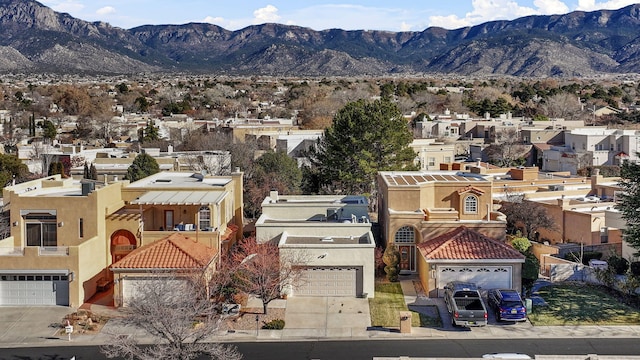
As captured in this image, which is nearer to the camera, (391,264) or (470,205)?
(391,264)

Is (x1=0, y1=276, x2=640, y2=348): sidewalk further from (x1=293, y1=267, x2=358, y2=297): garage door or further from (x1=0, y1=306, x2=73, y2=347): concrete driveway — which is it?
(x1=293, y1=267, x2=358, y2=297): garage door

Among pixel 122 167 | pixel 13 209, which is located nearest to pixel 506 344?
pixel 13 209

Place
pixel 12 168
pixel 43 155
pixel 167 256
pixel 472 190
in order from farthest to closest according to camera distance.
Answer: pixel 43 155 → pixel 12 168 → pixel 472 190 → pixel 167 256

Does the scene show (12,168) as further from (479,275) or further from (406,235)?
(479,275)

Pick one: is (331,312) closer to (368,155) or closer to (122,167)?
(368,155)

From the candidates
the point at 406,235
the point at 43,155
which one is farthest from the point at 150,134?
the point at 406,235

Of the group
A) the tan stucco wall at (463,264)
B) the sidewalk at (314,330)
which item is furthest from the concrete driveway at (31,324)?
the tan stucco wall at (463,264)
